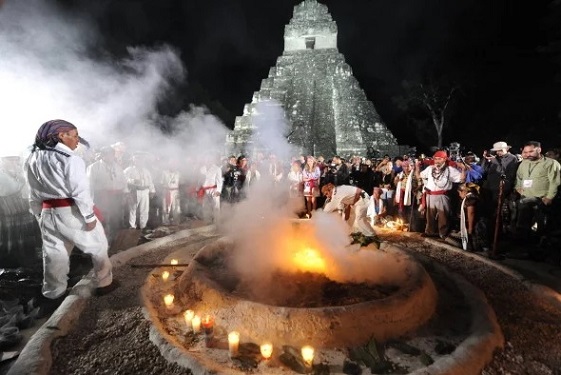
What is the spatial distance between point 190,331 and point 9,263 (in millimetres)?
5078

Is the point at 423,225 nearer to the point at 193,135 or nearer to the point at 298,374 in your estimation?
the point at 298,374

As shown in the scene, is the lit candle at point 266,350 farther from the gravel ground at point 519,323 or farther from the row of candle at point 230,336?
the gravel ground at point 519,323

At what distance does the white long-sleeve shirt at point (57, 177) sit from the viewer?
173 inches

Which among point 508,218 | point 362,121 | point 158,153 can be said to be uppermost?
point 362,121

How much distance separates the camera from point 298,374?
301 centimetres

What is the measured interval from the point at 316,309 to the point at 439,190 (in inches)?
209

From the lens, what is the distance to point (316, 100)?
26.8 meters

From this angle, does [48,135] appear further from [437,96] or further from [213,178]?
[437,96]

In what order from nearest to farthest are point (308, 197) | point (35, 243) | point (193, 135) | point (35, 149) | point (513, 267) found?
point (35, 149), point (513, 267), point (35, 243), point (308, 197), point (193, 135)

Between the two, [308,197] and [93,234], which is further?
[308,197]

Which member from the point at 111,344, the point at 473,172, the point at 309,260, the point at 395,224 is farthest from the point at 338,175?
the point at 111,344

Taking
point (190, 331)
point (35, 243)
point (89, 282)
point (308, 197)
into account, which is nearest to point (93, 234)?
point (89, 282)

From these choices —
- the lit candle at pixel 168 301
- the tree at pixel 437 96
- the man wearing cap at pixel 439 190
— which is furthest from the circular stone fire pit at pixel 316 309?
the tree at pixel 437 96

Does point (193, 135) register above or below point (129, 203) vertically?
above
